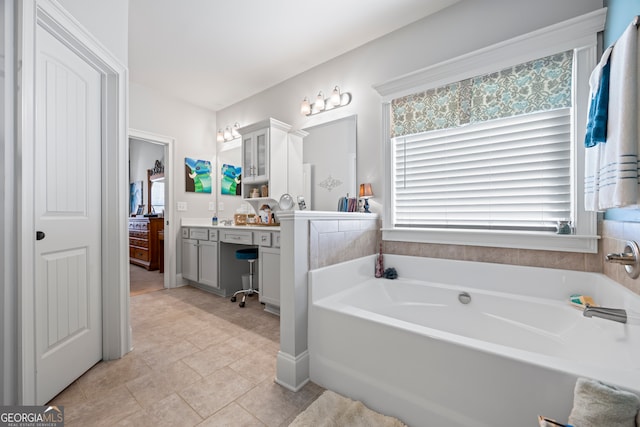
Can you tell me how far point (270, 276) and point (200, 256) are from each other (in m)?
1.37

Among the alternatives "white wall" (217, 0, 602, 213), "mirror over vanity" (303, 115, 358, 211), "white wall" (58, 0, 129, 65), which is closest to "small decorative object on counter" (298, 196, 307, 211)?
"mirror over vanity" (303, 115, 358, 211)

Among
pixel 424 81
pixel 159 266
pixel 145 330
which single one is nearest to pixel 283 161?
pixel 424 81

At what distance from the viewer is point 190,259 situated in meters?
3.66

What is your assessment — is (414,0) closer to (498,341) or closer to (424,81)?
(424,81)

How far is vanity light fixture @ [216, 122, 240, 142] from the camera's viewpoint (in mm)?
3998

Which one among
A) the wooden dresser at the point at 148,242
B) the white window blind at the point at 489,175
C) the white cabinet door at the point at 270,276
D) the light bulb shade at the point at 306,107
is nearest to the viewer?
the white window blind at the point at 489,175

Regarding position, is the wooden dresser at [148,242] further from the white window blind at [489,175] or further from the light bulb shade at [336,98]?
the white window blind at [489,175]

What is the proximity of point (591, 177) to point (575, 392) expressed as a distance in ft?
3.63

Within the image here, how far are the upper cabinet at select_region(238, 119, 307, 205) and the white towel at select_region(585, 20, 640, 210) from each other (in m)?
2.40

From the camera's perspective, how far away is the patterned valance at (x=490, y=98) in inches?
69.6

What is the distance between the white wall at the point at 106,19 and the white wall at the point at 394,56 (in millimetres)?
1703

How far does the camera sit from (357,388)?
1449 millimetres

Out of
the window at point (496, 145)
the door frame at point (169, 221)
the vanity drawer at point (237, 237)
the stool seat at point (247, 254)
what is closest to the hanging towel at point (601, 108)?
the window at point (496, 145)

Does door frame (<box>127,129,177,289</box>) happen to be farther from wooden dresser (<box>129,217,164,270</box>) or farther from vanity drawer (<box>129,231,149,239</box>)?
vanity drawer (<box>129,231,149,239</box>)
